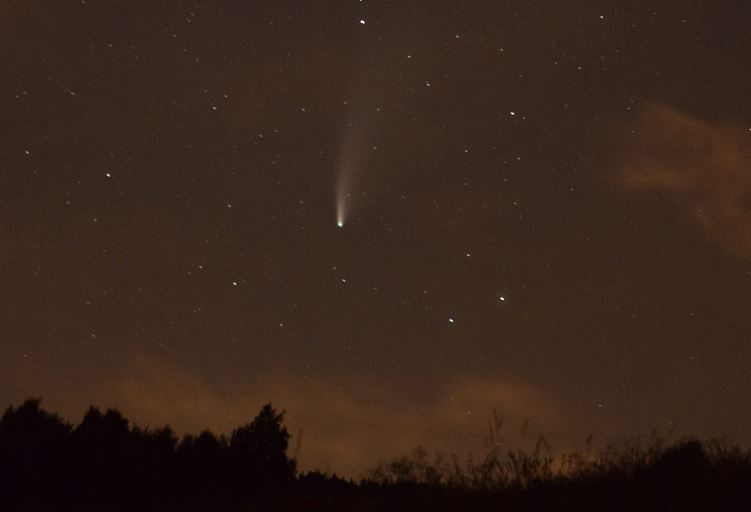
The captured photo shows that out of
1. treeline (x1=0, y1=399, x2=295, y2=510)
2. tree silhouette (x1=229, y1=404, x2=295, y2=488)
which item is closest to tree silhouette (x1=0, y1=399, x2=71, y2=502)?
treeline (x1=0, y1=399, x2=295, y2=510)

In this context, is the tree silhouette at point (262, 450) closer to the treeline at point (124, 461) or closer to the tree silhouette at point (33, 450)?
the treeline at point (124, 461)

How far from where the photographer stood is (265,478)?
14391 millimetres

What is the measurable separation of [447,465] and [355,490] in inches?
46.2

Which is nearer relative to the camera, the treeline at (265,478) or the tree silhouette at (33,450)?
the treeline at (265,478)

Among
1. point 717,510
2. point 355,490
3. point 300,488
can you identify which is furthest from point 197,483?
point 717,510

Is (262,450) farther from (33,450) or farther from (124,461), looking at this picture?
(33,450)

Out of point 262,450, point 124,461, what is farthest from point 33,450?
point 262,450

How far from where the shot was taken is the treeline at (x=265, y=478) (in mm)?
8625

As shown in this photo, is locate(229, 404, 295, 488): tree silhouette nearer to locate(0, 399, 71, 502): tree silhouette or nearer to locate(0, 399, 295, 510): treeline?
locate(0, 399, 295, 510): treeline

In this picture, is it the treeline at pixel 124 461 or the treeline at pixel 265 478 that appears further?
the treeline at pixel 124 461

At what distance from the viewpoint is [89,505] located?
14430 mm

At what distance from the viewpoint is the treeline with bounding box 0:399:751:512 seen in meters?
8.62

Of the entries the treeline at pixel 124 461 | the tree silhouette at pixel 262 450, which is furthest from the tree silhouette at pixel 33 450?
the tree silhouette at pixel 262 450

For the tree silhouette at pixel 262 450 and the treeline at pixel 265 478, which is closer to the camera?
the treeline at pixel 265 478
